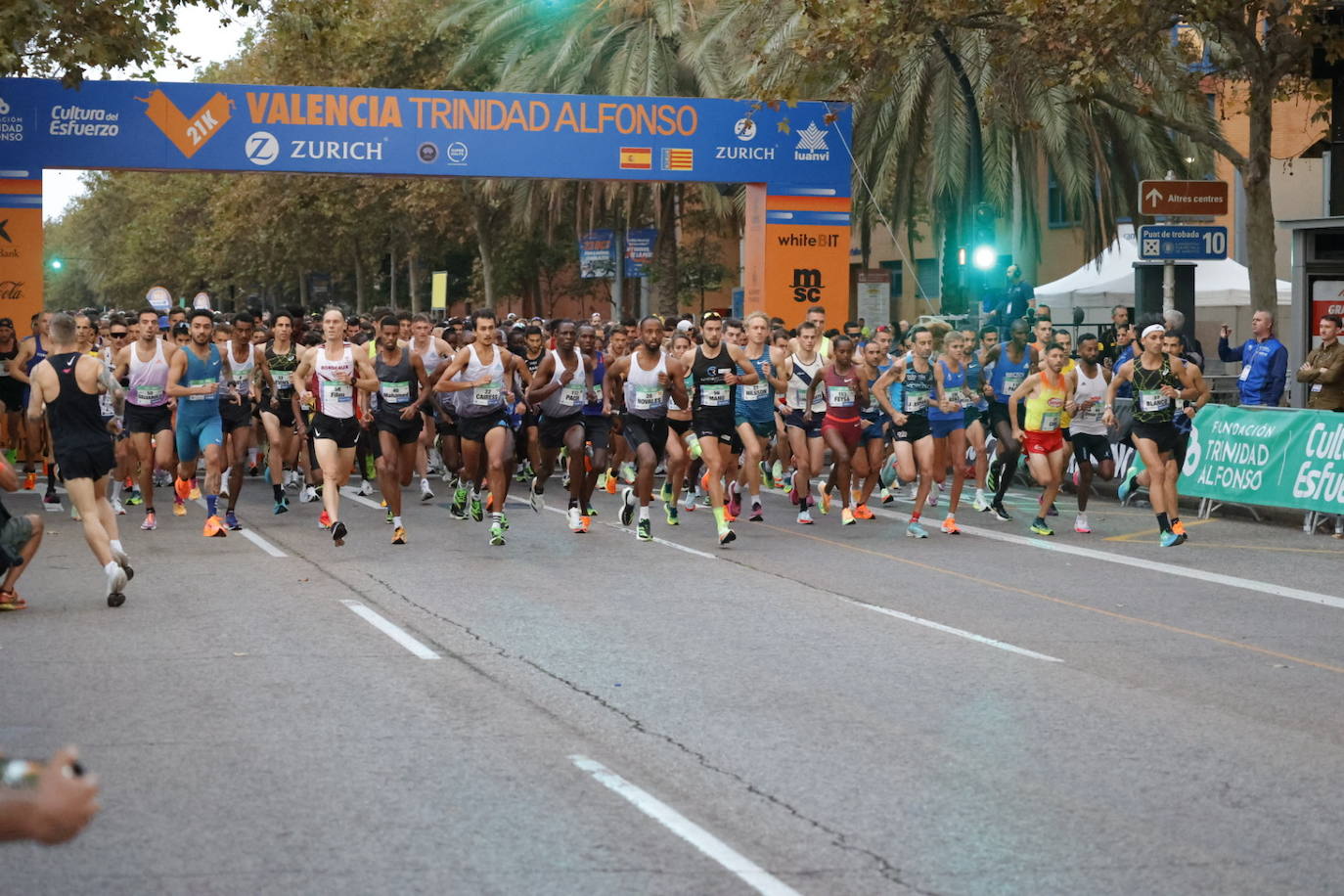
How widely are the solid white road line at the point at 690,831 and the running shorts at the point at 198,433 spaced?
8.96 metres

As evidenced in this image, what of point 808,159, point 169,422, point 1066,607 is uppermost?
point 808,159

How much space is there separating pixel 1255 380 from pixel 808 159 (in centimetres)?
841

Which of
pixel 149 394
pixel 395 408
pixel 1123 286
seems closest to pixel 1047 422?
pixel 395 408

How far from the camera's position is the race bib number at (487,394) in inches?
603

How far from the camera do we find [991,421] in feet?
59.1

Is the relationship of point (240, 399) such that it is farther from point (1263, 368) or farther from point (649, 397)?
point (1263, 368)

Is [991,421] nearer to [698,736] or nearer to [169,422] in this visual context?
[169,422]

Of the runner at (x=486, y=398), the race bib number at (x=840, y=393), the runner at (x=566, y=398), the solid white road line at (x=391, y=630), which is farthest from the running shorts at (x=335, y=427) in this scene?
the race bib number at (x=840, y=393)

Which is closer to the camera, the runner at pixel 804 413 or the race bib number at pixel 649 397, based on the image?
the race bib number at pixel 649 397

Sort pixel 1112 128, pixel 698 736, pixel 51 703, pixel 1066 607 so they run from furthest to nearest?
pixel 1112 128 → pixel 1066 607 → pixel 51 703 → pixel 698 736

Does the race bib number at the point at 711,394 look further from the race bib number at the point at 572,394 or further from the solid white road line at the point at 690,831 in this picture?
the solid white road line at the point at 690,831

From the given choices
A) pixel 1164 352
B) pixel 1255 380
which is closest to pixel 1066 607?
pixel 1164 352

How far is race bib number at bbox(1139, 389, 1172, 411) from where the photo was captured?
15.8m

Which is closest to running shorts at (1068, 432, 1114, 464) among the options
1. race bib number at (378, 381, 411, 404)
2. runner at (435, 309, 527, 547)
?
runner at (435, 309, 527, 547)
